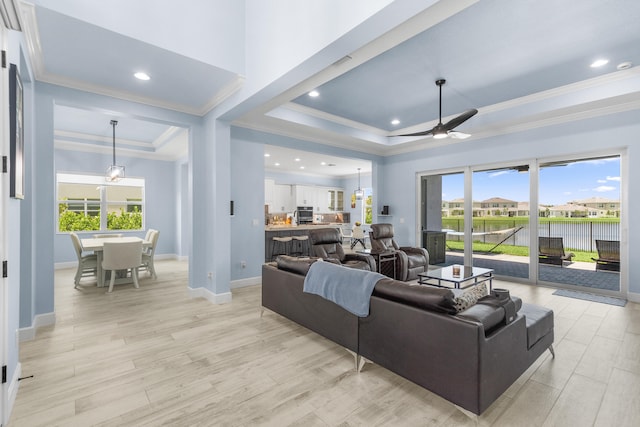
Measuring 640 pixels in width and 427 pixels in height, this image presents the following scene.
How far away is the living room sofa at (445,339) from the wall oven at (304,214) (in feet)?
27.5

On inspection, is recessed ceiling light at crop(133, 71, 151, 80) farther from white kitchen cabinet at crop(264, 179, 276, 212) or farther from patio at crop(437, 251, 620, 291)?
white kitchen cabinet at crop(264, 179, 276, 212)

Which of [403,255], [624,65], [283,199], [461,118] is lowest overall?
[403,255]

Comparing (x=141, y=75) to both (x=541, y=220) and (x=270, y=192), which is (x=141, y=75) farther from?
(x=270, y=192)

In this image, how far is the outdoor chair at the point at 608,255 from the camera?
4.58 metres

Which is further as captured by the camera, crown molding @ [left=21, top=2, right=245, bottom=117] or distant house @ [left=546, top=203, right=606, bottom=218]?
distant house @ [left=546, top=203, right=606, bottom=218]

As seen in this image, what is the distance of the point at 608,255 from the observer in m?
4.69

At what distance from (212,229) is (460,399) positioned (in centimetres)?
365

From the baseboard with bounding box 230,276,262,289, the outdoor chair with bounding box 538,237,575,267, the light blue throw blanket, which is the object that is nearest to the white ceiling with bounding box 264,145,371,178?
the baseboard with bounding box 230,276,262,289

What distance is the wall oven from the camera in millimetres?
10938

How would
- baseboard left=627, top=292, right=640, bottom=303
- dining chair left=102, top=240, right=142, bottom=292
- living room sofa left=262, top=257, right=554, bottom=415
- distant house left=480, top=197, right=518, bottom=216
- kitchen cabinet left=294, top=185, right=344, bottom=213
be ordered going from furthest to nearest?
kitchen cabinet left=294, top=185, right=344, bottom=213 → distant house left=480, top=197, right=518, bottom=216 → dining chair left=102, top=240, right=142, bottom=292 → baseboard left=627, top=292, right=640, bottom=303 → living room sofa left=262, top=257, right=554, bottom=415

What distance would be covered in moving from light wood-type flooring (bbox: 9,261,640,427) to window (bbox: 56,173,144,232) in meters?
4.52

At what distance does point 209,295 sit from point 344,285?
2.70 meters

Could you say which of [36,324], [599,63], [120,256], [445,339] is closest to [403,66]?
[599,63]

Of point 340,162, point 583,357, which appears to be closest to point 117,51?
point 583,357
